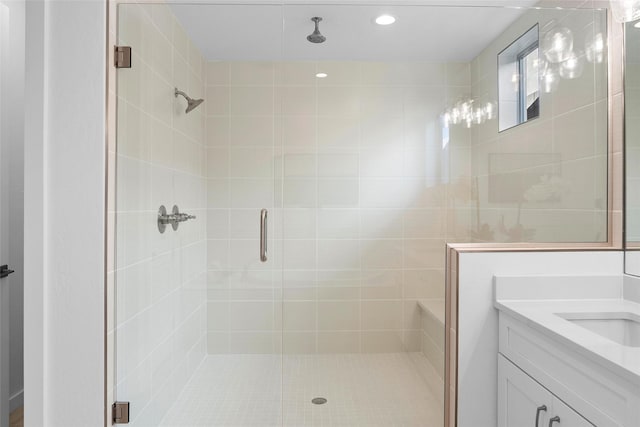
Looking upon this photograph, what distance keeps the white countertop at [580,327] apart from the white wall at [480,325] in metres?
0.07

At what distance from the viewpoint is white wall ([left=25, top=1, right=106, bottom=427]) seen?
159 cm

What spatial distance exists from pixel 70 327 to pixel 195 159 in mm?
837

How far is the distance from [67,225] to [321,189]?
1027 mm

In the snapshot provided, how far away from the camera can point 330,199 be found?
1.73m

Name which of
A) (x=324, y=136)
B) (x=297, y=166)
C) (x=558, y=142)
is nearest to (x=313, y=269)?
(x=297, y=166)

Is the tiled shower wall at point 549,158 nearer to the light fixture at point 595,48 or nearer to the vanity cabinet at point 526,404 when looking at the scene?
the light fixture at point 595,48

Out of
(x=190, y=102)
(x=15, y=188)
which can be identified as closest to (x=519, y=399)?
(x=190, y=102)

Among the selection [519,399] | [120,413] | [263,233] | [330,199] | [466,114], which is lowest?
[120,413]

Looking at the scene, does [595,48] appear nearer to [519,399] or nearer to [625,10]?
[625,10]

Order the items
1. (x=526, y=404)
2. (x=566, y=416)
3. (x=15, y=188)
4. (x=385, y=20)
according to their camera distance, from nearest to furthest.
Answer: (x=566, y=416) → (x=526, y=404) → (x=385, y=20) → (x=15, y=188)

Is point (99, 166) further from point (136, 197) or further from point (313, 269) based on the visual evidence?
point (313, 269)

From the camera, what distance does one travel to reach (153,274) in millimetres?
1788

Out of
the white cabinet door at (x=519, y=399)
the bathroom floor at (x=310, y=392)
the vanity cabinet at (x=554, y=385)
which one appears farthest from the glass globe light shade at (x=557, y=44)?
the bathroom floor at (x=310, y=392)

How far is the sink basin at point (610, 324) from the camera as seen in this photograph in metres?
1.50
